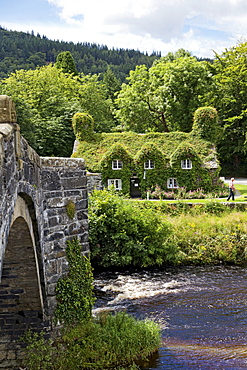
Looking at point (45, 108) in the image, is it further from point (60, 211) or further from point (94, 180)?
point (60, 211)

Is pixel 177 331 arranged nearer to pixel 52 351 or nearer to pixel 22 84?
pixel 52 351

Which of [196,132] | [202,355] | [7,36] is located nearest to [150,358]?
[202,355]

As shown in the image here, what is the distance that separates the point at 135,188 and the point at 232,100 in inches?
601

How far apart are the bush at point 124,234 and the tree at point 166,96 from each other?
836 inches

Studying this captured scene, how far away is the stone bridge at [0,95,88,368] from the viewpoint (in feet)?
21.9

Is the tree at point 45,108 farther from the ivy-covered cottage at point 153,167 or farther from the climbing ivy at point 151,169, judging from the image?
the climbing ivy at point 151,169

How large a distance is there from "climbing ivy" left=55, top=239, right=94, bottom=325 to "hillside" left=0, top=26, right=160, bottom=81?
75.9 meters

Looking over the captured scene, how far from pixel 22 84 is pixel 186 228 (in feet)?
78.0

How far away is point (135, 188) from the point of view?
29.3 m

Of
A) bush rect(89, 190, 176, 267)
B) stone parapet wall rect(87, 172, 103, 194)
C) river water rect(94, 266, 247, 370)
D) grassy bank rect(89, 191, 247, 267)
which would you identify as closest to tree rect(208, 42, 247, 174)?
stone parapet wall rect(87, 172, 103, 194)

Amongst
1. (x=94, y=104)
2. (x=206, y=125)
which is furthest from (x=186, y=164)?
(x=94, y=104)

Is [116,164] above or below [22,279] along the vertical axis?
above

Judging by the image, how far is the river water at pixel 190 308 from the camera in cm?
931

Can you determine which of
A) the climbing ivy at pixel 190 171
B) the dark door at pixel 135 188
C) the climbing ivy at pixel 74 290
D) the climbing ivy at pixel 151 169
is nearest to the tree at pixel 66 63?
the dark door at pixel 135 188
